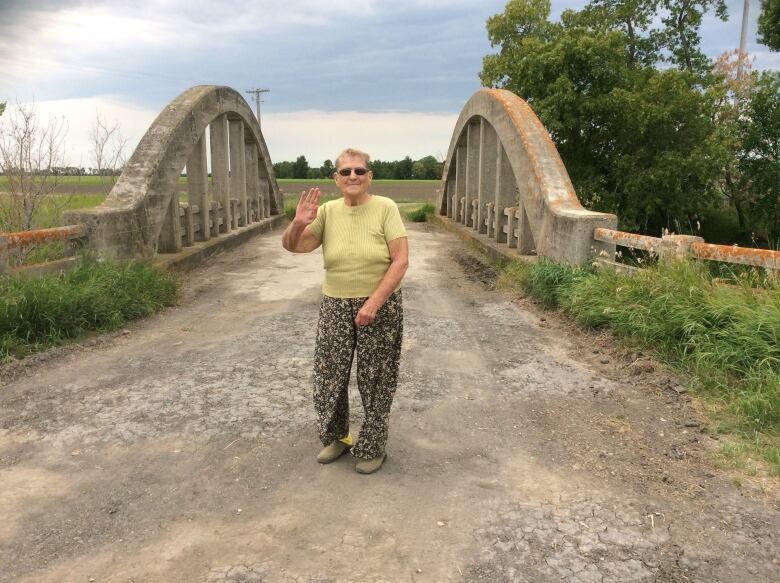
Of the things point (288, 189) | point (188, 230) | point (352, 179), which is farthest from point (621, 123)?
point (288, 189)

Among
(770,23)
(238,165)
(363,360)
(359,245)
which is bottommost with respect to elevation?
(363,360)

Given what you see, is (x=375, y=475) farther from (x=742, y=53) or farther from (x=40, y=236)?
(x=742, y=53)

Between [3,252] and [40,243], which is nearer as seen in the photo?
[3,252]

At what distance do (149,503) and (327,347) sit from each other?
1153 millimetres

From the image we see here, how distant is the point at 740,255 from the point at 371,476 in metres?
3.84

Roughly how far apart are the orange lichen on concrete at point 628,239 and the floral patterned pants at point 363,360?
151 inches

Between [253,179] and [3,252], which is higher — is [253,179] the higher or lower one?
the higher one

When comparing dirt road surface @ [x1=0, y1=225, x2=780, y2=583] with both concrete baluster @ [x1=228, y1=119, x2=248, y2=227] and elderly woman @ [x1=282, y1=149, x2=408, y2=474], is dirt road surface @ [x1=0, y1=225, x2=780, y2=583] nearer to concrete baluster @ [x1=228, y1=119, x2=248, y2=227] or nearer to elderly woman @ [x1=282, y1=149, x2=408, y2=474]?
elderly woman @ [x1=282, y1=149, x2=408, y2=474]

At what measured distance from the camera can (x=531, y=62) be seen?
671 inches

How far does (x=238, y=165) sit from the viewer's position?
615 inches

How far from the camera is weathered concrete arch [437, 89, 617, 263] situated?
25.5 feet

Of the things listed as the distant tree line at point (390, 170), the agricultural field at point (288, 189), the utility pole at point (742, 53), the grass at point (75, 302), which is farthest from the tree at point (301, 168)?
the grass at point (75, 302)

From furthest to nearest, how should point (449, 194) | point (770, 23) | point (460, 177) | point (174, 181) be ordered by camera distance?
point (449, 194), point (460, 177), point (770, 23), point (174, 181)

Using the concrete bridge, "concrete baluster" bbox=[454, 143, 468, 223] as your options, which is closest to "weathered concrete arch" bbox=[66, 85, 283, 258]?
the concrete bridge
